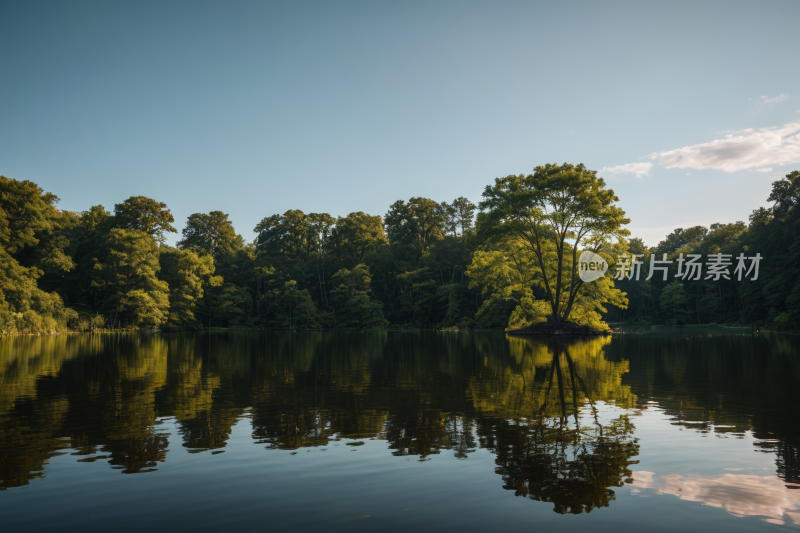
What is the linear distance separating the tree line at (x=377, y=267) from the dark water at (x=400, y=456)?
31.0m

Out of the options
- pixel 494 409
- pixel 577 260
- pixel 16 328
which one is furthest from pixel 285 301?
pixel 494 409

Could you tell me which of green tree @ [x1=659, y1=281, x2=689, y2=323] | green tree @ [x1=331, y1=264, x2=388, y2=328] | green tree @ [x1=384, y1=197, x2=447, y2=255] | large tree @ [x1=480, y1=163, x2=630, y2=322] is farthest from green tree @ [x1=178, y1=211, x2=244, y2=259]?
green tree @ [x1=659, y1=281, x2=689, y2=323]

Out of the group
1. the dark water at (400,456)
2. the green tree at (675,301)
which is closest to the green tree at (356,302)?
the green tree at (675,301)

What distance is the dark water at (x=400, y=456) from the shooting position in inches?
195

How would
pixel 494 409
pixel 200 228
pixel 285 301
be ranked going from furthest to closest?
pixel 200 228 → pixel 285 301 → pixel 494 409

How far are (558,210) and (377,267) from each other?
47.0 meters

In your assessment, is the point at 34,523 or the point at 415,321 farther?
the point at 415,321

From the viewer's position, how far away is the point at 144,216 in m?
72.4

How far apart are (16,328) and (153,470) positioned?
49600 mm

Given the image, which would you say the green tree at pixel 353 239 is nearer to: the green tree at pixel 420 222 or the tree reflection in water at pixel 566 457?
the green tree at pixel 420 222

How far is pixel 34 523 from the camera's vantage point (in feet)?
15.4

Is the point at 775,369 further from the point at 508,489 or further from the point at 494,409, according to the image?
the point at 508,489

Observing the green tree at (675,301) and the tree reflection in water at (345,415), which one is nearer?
the tree reflection in water at (345,415)

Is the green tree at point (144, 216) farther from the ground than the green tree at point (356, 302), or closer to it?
farther from the ground
